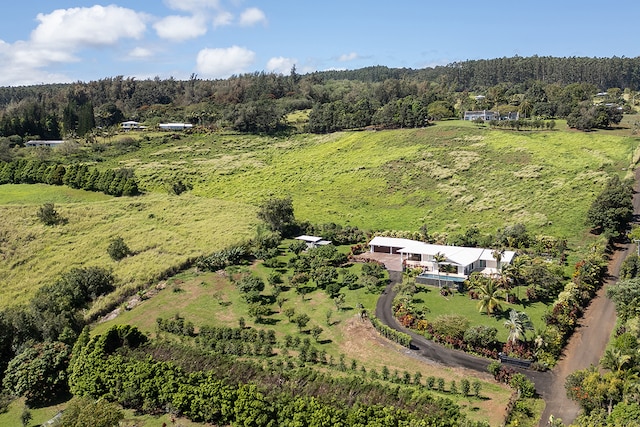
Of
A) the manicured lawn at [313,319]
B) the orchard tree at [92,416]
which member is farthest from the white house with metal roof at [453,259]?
the orchard tree at [92,416]

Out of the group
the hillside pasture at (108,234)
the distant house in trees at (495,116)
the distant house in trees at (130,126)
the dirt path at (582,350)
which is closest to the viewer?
the dirt path at (582,350)

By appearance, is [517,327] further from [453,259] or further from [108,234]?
[108,234]

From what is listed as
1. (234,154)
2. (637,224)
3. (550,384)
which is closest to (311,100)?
(234,154)

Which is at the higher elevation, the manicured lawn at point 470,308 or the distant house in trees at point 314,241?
the distant house in trees at point 314,241

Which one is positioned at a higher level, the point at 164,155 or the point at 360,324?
the point at 164,155

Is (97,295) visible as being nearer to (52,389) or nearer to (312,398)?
(52,389)

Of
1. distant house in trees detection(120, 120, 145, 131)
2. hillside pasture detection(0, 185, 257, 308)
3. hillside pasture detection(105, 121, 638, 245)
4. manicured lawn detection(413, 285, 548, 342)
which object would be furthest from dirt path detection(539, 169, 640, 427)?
distant house in trees detection(120, 120, 145, 131)

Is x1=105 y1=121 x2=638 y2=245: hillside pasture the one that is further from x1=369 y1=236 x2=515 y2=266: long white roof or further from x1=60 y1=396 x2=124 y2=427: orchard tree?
x1=60 y1=396 x2=124 y2=427: orchard tree

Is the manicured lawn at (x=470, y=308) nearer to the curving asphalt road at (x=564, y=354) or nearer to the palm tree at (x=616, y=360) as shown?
the curving asphalt road at (x=564, y=354)
